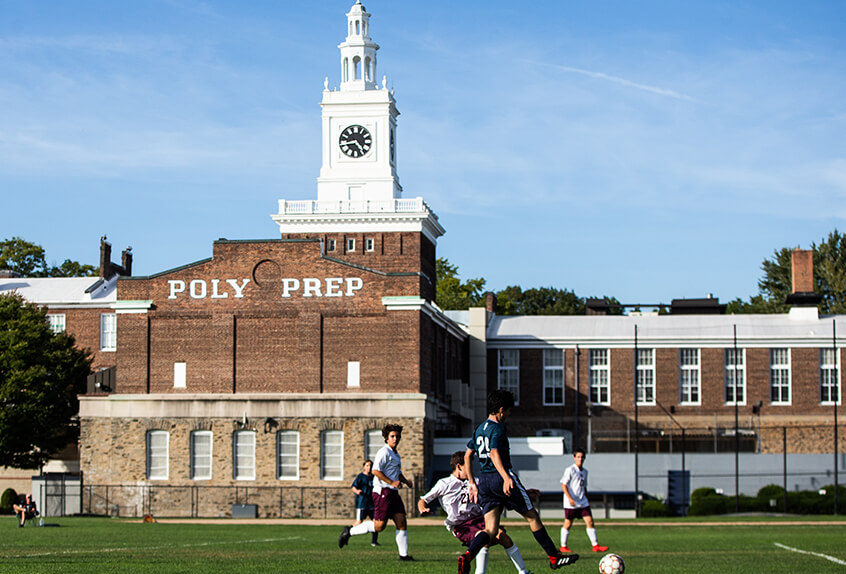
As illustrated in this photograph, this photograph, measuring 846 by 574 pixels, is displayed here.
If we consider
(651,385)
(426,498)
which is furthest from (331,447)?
(426,498)

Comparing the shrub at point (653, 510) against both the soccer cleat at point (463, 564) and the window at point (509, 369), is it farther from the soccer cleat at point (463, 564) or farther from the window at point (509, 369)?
the soccer cleat at point (463, 564)

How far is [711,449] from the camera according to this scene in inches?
2277

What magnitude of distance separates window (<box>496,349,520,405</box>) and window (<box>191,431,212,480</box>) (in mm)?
18369

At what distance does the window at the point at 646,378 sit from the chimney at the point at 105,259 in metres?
30.4

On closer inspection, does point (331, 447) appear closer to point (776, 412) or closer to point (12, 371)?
point (12, 371)

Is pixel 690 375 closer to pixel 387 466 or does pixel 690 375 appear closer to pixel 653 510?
pixel 653 510

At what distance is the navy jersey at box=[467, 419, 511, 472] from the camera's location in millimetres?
14758

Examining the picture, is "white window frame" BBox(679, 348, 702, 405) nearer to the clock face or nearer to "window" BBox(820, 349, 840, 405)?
"window" BBox(820, 349, 840, 405)

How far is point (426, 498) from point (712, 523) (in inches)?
1056

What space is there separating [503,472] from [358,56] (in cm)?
6653

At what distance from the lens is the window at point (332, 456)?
51938 mm

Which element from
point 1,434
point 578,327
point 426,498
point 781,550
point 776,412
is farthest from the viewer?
point 578,327

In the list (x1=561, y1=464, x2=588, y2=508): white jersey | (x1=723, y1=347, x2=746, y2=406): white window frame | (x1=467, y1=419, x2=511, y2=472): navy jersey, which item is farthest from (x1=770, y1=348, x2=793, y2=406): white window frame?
(x1=467, y1=419, x2=511, y2=472): navy jersey

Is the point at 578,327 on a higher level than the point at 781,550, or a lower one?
higher
